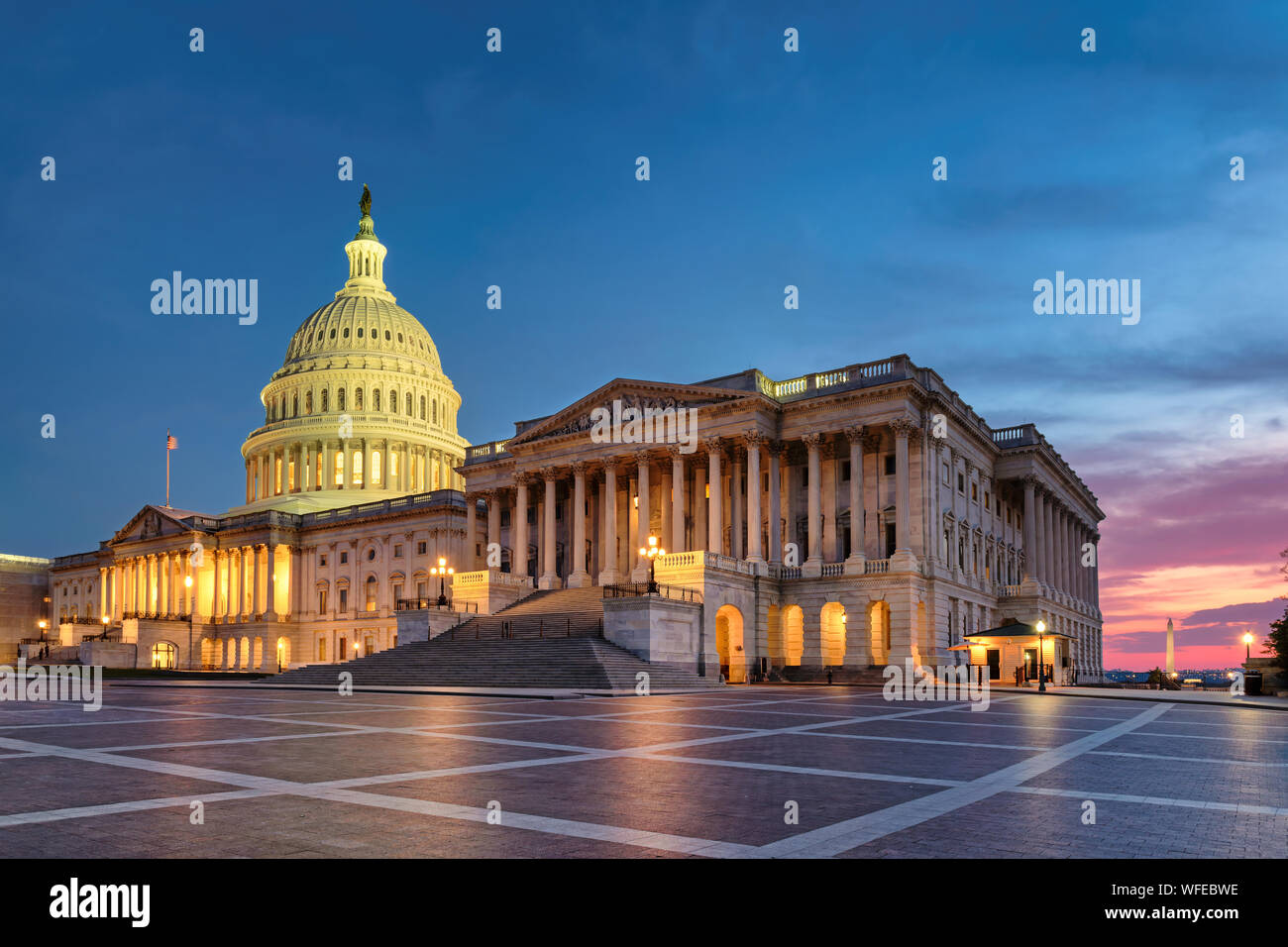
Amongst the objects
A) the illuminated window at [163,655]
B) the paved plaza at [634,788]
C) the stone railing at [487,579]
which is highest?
the stone railing at [487,579]

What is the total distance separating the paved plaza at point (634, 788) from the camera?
9.81 m

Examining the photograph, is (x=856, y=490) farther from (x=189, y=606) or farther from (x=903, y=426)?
(x=189, y=606)

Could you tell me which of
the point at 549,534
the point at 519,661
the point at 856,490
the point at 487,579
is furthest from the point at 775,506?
the point at 519,661

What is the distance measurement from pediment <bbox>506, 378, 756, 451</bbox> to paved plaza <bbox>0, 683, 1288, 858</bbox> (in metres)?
39.4

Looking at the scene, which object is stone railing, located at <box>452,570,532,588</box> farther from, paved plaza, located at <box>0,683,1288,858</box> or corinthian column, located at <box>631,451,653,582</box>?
paved plaza, located at <box>0,683,1288,858</box>

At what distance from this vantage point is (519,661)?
4856 centimetres

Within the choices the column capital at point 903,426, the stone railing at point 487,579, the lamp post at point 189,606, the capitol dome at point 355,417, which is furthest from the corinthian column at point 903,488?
the lamp post at point 189,606

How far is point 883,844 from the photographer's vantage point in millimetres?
9742

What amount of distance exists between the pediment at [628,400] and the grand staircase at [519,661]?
1350 centimetres

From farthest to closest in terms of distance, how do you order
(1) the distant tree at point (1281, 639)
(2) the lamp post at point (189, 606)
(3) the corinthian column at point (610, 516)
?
(2) the lamp post at point (189, 606) → (3) the corinthian column at point (610, 516) → (1) the distant tree at point (1281, 639)

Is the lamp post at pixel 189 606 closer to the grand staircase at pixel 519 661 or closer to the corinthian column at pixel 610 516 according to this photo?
the grand staircase at pixel 519 661

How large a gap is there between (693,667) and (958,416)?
2585 centimetres

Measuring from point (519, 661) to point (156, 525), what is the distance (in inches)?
3198
